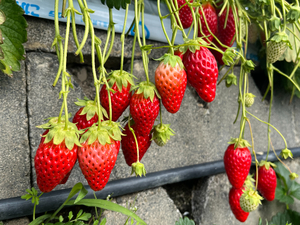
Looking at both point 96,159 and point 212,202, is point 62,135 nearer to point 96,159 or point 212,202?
point 96,159

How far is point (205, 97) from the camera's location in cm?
63

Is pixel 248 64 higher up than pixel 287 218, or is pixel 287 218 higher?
Answer: pixel 248 64

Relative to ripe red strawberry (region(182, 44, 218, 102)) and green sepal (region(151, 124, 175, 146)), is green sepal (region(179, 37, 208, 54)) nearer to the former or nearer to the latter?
ripe red strawberry (region(182, 44, 218, 102))

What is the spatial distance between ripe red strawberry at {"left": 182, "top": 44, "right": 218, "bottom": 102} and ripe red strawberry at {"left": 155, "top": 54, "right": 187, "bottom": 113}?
3 centimetres

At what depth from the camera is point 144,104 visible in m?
0.58

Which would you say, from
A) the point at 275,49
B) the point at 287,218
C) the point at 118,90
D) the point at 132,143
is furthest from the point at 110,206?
the point at 287,218

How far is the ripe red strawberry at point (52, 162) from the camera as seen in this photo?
49cm

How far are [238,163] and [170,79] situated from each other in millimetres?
407

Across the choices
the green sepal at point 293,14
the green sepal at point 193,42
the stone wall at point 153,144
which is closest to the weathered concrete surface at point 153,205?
the stone wall at point 153,144

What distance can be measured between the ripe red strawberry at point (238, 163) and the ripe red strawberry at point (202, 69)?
29 cm

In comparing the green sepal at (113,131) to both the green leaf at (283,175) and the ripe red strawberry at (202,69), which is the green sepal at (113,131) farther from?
the green leaf at (283,175)

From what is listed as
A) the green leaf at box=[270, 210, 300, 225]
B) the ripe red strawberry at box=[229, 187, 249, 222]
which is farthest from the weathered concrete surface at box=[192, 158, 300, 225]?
the ripe red strawberry at box=[229, 187, 249, 222]

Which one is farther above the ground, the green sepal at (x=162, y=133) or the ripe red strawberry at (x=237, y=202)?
the green sepal at (x=162, y=133)

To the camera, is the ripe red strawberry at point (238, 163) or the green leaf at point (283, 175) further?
the green leaf at point (283, 175)
